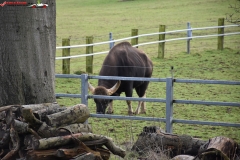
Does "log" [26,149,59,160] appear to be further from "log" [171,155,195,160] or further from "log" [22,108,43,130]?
"log" [171,155,195,160]

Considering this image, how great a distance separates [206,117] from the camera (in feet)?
43.2

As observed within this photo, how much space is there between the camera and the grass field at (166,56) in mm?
12133

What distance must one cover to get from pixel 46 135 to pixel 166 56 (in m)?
18.6

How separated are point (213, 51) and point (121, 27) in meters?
12.9

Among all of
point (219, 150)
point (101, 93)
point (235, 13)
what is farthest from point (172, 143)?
point (235, 13)

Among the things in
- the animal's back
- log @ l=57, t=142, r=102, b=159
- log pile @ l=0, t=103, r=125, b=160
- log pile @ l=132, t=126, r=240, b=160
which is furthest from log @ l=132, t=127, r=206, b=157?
the animal's back

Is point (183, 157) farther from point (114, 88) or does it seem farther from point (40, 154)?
point (114, 88)

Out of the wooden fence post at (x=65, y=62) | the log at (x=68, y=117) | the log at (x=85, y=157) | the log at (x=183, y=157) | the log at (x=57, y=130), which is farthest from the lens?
the wooden fence post at (x=65, y=62)

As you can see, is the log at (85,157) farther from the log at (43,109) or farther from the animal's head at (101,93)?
the animal's head at (101,93)

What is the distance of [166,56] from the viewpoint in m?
25.0

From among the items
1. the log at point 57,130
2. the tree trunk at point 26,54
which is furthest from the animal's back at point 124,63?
the log at point 57,130

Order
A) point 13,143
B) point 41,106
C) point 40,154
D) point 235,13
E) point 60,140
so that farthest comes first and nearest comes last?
point 235,13, point 41,106, point 13,143, point 60,140, point 40,154

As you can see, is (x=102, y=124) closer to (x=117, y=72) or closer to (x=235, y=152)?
(x=117, y=72)

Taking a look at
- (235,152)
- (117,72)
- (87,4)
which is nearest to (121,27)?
(87,4)
